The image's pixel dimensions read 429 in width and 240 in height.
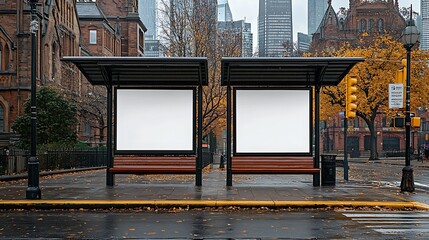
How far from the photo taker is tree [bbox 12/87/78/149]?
40.7m

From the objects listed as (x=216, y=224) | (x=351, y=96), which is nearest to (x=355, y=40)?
(x=351, y=96)

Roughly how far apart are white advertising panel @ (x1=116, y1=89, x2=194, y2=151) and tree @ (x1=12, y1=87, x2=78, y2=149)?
1991 cm

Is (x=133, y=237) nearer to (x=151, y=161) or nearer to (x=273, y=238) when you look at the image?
(x=273, y=238)

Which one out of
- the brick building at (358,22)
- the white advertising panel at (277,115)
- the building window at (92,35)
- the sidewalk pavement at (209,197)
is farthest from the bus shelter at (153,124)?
the brick building at (358,22)

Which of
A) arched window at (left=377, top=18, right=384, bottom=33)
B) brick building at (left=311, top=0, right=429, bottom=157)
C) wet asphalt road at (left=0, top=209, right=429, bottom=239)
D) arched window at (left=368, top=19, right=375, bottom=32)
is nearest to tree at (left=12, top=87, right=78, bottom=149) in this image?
wet asphalt road at (left=0, top=209, right=429, bottom=239)

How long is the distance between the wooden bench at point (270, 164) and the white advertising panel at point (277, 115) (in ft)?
0.99

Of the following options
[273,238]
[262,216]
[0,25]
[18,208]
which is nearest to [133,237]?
[273,238]

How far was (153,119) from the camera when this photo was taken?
70.4ft

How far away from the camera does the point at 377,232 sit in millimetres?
11641

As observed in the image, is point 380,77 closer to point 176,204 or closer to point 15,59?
point 15,59

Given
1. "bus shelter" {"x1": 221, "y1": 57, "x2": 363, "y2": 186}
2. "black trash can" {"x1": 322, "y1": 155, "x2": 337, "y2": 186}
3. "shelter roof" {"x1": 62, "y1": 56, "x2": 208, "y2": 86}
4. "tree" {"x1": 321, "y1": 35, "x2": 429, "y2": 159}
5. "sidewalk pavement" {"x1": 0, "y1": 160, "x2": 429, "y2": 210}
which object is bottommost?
"sidewalk pavement" {"x1": 0, "y1": 160, "x2": 429, "y2": 210}

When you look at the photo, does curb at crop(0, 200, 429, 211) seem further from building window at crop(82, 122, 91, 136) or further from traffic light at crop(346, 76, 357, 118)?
building window at crop(82, 122, 91, 136)

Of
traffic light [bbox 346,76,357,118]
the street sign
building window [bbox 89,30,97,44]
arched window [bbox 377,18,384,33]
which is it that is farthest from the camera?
arched window [bbox 377,18,384,33]

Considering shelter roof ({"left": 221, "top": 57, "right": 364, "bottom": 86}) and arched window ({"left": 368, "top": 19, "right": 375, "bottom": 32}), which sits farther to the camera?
arched window ({"left": 368, "top": 19, "right": 375, "bottom": 32})
